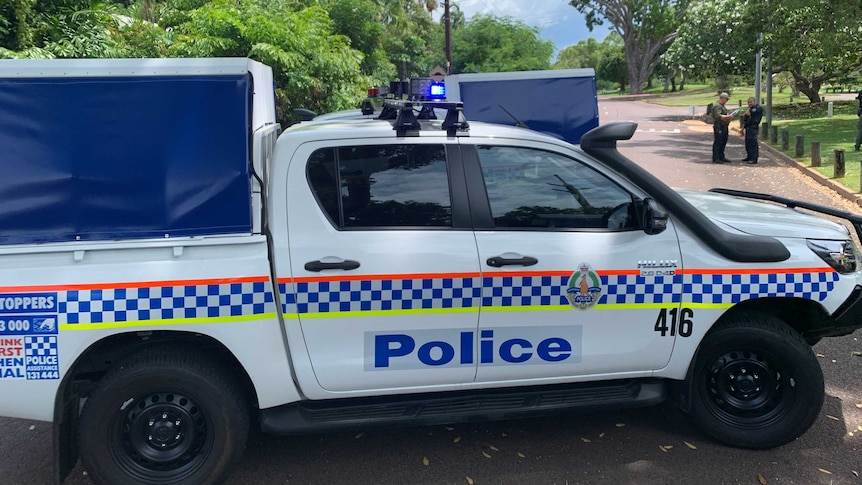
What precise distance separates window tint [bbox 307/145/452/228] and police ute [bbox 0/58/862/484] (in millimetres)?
11

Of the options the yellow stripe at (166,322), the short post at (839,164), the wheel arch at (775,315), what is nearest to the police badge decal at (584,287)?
the wheel arch at (775,315)

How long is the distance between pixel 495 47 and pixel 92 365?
4423 cm

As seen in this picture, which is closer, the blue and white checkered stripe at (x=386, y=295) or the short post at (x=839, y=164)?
the blue and white checkered stripe at (x=386, y=295)

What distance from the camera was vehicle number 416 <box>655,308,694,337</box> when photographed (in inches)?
143

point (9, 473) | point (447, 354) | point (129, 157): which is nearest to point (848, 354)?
point (447, 354)

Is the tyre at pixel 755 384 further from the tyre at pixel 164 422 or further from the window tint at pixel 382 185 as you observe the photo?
the tyre at pixel 164 422

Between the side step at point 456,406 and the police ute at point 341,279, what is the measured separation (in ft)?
0.04

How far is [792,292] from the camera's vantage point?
3.69 meters

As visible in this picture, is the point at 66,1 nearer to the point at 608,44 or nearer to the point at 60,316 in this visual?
the point at 60,316

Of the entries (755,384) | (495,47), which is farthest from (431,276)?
(495,47)

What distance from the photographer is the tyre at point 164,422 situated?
3.24 m

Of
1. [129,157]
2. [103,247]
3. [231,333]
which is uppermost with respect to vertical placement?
[129,157]

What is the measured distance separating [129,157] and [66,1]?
40.7 ft

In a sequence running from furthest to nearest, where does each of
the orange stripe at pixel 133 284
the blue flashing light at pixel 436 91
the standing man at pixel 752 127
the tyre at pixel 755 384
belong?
the standing man at pixel 752 127
the blue flashing light at pixel 436 91
the tyre at pixel 755 384
the orange stripe at pixel 133 284
